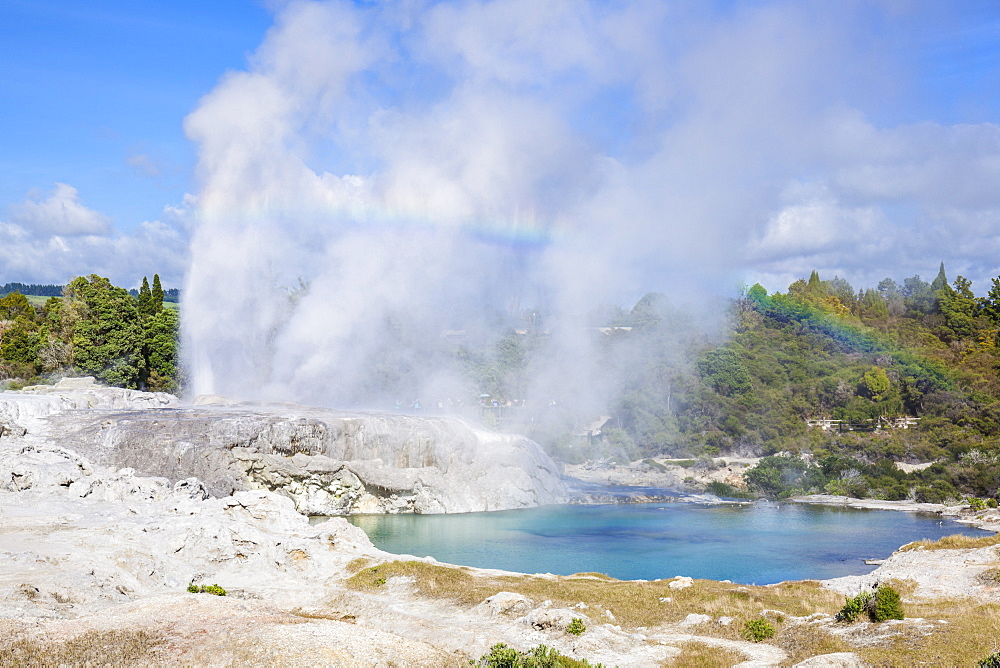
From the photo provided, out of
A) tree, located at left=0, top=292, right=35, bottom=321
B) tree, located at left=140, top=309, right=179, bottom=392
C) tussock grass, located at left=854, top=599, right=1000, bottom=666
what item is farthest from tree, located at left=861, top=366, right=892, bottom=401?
tree, located at left=0, top=292, right=35, bottom=321

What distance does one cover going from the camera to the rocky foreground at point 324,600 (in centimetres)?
1315

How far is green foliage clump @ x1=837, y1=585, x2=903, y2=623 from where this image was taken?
17.8 meters

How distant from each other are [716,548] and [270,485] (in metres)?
28.8

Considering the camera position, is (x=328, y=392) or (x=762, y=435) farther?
(x=762, y=435)

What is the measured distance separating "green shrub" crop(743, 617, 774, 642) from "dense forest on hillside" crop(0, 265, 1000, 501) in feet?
179

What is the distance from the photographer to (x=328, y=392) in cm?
8169

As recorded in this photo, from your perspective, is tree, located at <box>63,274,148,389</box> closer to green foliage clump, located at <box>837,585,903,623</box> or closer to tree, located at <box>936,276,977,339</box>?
green foliage clump, located at <box>837,585,903,623</box>

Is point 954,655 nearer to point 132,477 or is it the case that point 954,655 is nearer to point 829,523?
point 132,477

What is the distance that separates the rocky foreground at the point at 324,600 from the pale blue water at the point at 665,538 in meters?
7.96

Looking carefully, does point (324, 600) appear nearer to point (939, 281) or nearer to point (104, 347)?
point (104, 347)

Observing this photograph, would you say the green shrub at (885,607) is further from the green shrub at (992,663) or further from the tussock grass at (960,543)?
the tussock grass at (960,543)

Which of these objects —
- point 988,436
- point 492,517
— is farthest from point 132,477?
point 988,436

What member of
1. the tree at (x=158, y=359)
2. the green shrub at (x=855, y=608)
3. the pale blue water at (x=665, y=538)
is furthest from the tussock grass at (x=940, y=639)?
the tree at (x=158, y=359)

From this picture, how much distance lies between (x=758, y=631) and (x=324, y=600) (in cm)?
1321
